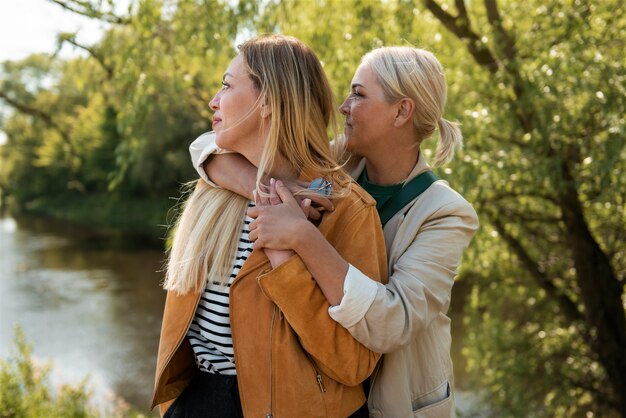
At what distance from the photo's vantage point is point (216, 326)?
5.57ft

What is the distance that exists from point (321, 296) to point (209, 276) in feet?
0.96

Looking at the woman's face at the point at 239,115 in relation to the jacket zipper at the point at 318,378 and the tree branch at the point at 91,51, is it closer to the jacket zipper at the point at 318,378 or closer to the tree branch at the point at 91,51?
the jacket zipper at the point at 318,378

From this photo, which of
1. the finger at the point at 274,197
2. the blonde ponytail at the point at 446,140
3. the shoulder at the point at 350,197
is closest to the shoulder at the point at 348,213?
the shoulder at the point at 350,197

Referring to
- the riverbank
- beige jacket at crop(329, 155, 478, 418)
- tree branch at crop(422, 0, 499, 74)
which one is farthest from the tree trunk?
the riverbank

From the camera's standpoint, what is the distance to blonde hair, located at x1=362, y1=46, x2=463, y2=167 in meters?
1.91

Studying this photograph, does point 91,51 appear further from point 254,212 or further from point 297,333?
point 297,333

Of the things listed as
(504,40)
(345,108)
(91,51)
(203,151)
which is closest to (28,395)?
(91,51)

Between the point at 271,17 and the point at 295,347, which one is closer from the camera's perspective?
the point at 295,347

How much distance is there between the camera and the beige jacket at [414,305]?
1563 mm

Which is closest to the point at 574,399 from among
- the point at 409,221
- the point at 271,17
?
the point at 271,17

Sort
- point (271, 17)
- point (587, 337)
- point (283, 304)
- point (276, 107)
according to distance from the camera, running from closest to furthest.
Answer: point (283, 304), point (276, 107), point (271, 17), point (587, 337)

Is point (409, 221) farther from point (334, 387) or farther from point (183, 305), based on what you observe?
point (183, 305)

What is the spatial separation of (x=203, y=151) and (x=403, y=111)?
1.89 ft

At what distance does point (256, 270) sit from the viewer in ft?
5.33
